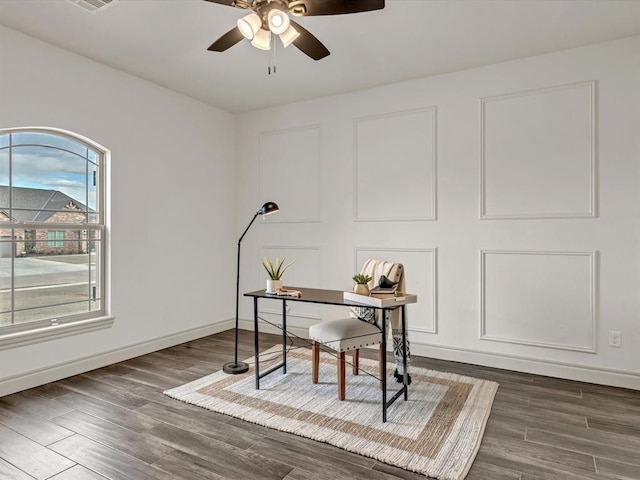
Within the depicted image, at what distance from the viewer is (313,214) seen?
4.60 meters

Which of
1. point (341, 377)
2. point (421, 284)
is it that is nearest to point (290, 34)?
point (341, 377)

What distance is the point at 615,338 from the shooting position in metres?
3.16

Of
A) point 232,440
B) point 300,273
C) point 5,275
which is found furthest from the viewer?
point 300,273

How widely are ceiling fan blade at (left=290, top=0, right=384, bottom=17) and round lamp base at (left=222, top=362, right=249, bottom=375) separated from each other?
2737 mm

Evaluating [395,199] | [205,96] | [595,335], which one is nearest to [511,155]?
[395,199]

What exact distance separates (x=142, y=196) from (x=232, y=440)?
8.72 feet

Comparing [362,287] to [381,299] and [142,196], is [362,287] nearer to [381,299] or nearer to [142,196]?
[381,299]

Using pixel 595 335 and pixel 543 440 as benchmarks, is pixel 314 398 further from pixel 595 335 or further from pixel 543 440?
pixel 595 335

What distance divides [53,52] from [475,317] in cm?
432

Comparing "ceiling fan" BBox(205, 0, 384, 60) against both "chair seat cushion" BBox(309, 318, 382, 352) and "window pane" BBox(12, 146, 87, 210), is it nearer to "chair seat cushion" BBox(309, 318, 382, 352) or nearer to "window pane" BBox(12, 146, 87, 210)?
"chair seat cushion" BBox(309, 318, 382, 352)

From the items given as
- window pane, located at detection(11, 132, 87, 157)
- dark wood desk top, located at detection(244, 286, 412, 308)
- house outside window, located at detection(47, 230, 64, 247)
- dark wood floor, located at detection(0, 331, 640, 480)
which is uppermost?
window pane, located at detection(11, 132, 87, 157)

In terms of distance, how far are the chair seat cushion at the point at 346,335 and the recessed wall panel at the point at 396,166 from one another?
61.6 inches

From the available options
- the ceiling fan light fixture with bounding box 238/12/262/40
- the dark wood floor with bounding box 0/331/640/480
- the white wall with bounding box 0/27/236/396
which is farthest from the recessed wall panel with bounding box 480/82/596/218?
the white wall with bounding box 0/27/236/396

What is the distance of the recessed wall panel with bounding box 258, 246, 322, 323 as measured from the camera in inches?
180
